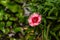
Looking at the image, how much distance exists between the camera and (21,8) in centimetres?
257

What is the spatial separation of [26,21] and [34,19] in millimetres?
198

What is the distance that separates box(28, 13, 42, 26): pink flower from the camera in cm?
224

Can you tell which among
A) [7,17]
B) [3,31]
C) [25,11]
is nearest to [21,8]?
[25,11]

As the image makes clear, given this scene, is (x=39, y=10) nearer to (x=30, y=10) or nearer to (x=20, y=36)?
(x=30, y=10)

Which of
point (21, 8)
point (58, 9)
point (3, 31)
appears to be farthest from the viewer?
point (21, 8)

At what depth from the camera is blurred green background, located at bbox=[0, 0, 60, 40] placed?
2.27 m

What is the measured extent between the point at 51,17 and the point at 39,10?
0.16 metres

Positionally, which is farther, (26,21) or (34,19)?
(26,21)

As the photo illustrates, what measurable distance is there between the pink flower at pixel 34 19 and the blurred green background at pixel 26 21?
58mm

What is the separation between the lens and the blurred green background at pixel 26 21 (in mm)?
2270

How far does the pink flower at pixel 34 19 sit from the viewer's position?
7.35 ft

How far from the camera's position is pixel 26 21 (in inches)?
96.7

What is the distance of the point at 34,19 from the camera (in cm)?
229

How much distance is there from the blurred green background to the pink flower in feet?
0.19
